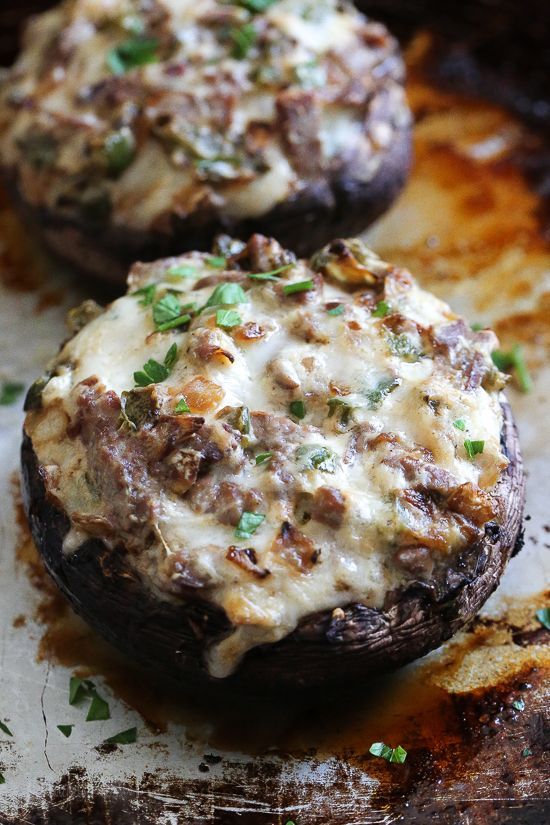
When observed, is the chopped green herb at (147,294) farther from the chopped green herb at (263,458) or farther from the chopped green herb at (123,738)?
the chopped green herb at (123,738)

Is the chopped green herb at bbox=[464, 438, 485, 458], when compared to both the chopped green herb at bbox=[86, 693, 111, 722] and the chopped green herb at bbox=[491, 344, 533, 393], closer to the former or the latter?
the chopped green herb at bbox=[491, 344, 533, 393]

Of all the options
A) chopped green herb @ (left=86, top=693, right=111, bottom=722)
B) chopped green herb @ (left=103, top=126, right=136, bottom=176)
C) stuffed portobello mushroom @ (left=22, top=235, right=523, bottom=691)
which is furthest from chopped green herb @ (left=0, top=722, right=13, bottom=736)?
chopped green herb @ (left=103, top=126, right=136, bottom=176)

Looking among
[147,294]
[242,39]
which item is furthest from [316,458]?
[242,39]

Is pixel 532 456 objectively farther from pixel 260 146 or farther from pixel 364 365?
pixel 260 146

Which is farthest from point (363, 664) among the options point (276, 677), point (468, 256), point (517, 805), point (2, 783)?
point (468, 256)

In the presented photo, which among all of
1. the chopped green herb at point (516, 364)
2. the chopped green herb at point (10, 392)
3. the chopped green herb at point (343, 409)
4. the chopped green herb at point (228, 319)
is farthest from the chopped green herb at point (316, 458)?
the chopped green herb at point (10, 392)
